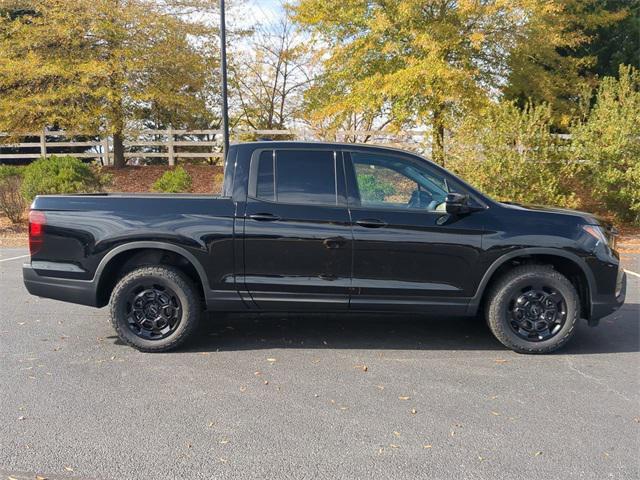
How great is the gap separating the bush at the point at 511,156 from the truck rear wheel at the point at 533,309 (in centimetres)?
770

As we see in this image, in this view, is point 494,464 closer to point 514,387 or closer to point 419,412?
point 419,412

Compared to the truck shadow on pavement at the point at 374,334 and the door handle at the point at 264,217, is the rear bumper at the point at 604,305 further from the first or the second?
the door handle at the point at 264,217

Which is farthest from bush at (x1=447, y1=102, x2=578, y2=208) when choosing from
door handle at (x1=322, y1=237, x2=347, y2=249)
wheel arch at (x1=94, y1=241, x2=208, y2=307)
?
wheel arch at (x1=94, y1=241, x2=208, y2=307)

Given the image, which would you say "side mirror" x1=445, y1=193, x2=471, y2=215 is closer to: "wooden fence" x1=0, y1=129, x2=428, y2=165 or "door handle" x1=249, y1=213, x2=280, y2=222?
"door handle" x1=249, y1=213, x2=280, y2=222

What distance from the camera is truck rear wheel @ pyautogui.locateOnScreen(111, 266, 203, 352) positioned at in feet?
15.3

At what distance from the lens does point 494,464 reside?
2.96 meters

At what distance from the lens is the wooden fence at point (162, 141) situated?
18.7 metres

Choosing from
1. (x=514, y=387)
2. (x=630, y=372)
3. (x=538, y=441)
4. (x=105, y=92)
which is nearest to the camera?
(x=538, y=441)

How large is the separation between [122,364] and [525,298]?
11.5 feet

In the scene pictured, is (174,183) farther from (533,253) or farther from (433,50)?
(533,253)

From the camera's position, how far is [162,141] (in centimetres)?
2294

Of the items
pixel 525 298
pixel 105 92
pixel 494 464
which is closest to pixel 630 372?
pixel 525 298

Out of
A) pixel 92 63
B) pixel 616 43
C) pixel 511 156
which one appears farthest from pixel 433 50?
pixel 92 63

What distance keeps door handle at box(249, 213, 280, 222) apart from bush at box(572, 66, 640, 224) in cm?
1042
